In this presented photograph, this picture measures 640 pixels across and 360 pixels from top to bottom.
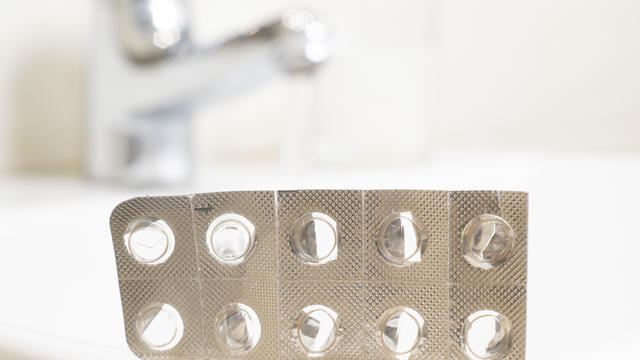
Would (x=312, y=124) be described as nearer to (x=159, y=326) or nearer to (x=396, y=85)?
(x=396, y=85)

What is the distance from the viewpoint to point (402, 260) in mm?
127

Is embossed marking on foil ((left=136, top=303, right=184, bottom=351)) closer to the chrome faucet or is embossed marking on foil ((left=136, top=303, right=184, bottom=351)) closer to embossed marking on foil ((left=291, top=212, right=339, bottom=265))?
embossed marking on foil ((left=291, top=212, right=339, bottom=265))

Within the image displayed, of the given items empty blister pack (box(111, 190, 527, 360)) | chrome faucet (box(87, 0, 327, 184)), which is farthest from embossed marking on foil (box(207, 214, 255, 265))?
chrome faucet (box(87, 0, 327, 184))

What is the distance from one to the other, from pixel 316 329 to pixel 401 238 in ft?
0.09

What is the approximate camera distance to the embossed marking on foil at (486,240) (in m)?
0.12

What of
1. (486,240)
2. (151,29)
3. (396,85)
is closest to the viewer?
(486,240)

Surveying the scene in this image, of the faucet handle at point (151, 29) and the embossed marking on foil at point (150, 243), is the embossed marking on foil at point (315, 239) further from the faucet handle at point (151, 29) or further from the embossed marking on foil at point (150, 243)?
the faucet handle at point (151, 29)

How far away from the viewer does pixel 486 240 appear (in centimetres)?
12

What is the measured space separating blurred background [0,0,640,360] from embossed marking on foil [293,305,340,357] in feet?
0.11

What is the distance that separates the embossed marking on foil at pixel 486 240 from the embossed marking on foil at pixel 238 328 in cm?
5

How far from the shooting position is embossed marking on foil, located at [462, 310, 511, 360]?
0.13 m
